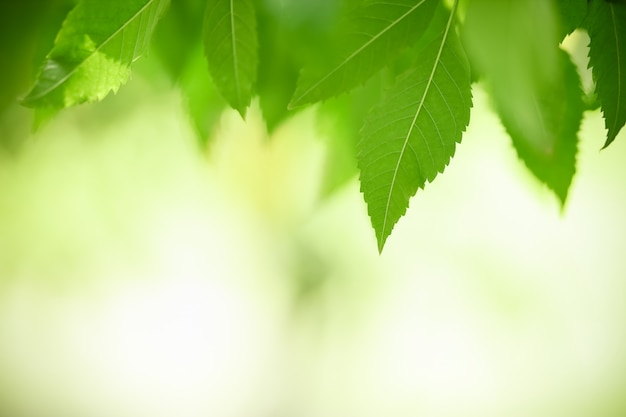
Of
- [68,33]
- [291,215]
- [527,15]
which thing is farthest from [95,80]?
[291,215]

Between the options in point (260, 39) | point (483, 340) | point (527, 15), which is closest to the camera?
point (527, 15)

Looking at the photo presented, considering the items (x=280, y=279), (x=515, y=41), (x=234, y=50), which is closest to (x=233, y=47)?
(x=234, y=50)

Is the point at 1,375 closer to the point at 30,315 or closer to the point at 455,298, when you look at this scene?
the point at 30,315

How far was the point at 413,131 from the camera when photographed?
0.69ft

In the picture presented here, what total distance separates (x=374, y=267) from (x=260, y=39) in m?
0.22

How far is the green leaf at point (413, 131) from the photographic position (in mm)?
208

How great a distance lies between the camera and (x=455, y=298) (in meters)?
0.43

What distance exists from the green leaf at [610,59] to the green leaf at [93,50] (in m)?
0.18

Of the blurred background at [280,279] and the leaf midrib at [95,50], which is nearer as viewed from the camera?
the leaf midrib at [95,50]

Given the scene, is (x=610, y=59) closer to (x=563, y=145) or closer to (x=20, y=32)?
(x=563, y=145)

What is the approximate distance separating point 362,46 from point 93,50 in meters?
0.10

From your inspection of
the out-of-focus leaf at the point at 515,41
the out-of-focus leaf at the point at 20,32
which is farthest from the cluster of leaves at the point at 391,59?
the out-of-focus leaf at the point at 20,32

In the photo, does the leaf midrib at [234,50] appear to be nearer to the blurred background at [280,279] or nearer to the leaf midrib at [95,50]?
the leaf midrib at [95,50]

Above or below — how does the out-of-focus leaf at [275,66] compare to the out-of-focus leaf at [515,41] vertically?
above
